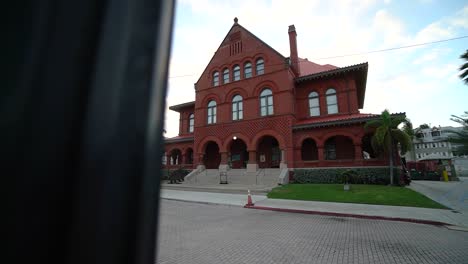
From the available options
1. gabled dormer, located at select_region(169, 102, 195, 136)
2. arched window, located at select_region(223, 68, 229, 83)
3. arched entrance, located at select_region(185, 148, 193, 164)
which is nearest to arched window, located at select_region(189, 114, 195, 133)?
gabled dormer, located at select_region(169, 102, 195, 136)

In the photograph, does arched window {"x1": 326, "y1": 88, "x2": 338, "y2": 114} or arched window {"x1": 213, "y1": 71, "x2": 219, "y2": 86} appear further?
arched window {"x1": 213, "y1": 71, "x2": 219, "y2": 86}

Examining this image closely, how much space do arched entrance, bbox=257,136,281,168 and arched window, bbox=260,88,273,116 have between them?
2.75 metres

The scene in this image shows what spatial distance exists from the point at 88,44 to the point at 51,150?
274mm

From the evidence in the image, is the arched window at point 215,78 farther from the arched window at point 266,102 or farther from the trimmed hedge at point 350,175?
the trimmed hedge at point 350,175

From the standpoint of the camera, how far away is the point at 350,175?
1695 centimetres

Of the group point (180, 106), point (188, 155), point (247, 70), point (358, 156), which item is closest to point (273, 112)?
point (247, 70)

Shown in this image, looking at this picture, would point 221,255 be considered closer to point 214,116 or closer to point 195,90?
point 214,116

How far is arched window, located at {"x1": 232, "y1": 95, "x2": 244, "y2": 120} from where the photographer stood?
23781mm

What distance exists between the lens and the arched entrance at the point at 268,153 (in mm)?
23000

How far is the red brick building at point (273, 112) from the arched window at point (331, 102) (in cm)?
9

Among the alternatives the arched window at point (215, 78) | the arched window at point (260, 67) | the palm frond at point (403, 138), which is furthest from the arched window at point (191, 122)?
the palm frond at point (403, 138)

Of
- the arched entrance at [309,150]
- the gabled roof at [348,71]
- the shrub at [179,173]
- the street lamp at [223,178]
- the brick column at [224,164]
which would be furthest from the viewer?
the shrub at [179,173]

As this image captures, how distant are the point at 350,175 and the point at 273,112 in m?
8.53

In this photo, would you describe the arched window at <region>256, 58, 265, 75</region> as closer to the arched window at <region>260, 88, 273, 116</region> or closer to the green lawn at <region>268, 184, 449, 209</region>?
the arched window at <region>260, 88, 273, 116</region>
